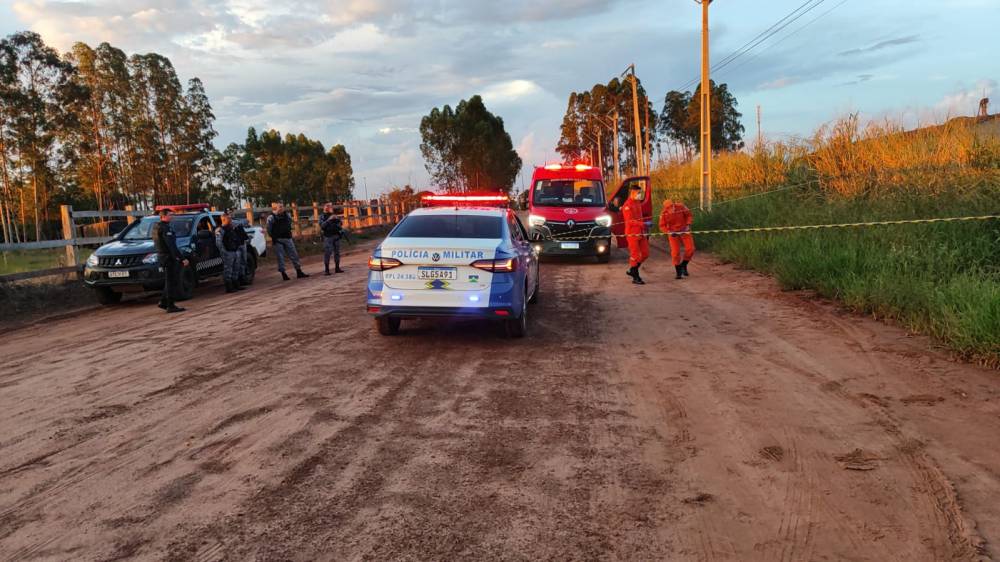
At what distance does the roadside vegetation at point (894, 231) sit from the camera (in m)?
6.84

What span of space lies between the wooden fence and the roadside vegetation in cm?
1334

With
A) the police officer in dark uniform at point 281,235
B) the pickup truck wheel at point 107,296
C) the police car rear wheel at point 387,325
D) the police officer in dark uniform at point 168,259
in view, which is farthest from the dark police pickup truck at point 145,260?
the police car rear wheel at point 387,325

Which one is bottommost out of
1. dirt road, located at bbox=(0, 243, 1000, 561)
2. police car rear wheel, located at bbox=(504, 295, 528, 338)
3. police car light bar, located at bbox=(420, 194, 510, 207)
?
dirt road, located at bbox=(0, 243, 1000, 561)

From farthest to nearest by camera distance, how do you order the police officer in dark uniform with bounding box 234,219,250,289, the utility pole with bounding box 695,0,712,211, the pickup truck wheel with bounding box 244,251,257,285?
1. the utility pole with bounding box 695,0,712,211
2. the pickup truck wheel with bounding box 244,251,257,285
3. the police officer in dark uniform with bounding box 234,219,250,289

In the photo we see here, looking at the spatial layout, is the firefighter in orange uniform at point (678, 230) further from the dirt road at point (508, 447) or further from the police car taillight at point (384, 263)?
the police car taillight at point (384, 263)

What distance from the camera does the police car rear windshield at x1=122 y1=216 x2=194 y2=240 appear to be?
12.5 meters

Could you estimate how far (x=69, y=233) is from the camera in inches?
522

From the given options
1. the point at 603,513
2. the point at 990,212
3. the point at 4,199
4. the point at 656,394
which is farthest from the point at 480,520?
the point at 4,199

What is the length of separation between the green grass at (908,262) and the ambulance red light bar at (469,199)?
15.7 ft

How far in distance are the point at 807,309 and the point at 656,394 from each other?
4459 millimetres

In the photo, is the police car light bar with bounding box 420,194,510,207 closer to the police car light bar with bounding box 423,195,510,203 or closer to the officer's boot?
the police car light bar with bounding box 423,195,510,203

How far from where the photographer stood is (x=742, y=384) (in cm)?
545

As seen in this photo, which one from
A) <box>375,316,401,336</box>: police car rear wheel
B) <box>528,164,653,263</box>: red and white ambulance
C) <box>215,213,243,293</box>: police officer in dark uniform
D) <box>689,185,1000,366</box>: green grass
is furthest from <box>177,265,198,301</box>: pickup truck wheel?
<box>689,185,1000,366</box>: green grass

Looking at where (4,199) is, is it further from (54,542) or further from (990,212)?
(990,212)
